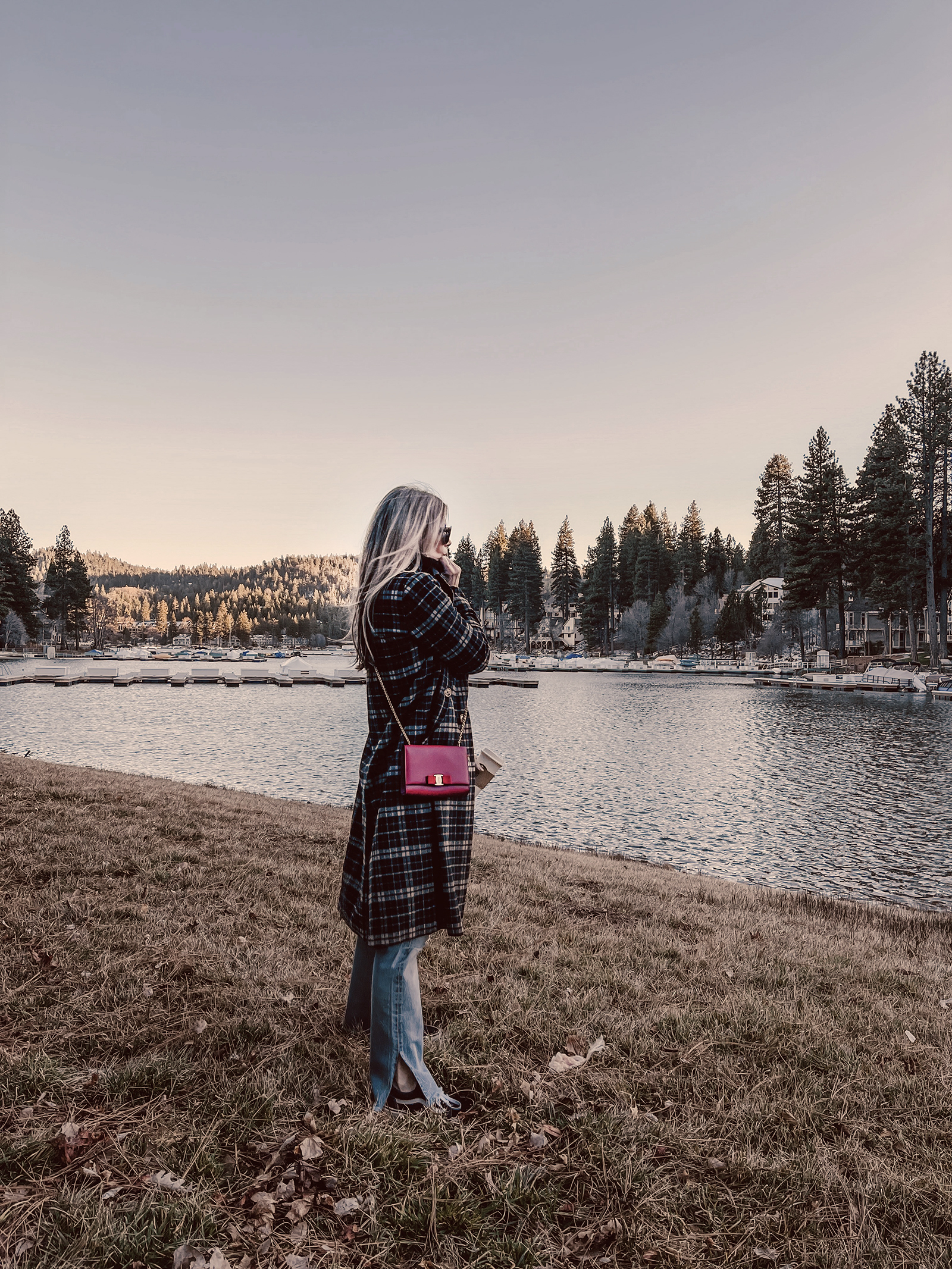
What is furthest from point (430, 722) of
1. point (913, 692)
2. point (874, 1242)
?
point (913, 692)

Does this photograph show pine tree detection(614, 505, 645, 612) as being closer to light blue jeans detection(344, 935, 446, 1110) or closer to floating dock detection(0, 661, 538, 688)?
floating dock detection(0, 661, 538, 688)

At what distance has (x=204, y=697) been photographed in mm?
44562

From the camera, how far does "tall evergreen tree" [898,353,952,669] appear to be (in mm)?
49781

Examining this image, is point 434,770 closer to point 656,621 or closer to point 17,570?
point 656,621

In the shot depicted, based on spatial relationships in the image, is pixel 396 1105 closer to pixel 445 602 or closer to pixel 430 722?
pixel 430 722

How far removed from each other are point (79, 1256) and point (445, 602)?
221 cm

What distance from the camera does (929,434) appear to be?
50.4m

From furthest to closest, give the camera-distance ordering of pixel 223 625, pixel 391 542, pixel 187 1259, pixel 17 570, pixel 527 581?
pixel 223 625 → pixel 527 581 → pixel 17 570 → pixel 391 542 → pixel 187 1259

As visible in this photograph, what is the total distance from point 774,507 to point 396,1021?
294 feet

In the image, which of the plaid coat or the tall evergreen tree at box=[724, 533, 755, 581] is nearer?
the plaid coat

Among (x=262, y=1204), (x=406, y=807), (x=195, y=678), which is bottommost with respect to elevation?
(x=195, y=678)

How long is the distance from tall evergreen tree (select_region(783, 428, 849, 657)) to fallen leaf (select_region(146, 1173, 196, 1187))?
6043 centimetres

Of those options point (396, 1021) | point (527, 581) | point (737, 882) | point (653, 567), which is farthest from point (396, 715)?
point (527, 581)

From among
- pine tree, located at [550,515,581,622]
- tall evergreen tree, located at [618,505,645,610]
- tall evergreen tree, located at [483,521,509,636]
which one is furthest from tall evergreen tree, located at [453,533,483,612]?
tall evergreen tree, located at [618,505,645,610]
